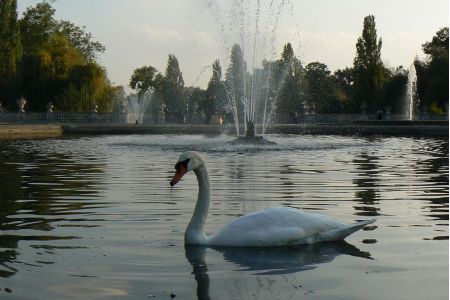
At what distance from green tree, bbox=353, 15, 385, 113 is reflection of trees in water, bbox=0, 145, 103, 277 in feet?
164

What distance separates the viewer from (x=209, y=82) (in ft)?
308

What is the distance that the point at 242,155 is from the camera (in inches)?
919

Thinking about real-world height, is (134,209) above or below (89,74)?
below

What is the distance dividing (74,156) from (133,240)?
16059mm

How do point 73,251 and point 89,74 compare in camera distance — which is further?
point 89,74

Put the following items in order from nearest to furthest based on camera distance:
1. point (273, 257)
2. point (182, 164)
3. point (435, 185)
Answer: point (273, 257)
point (182, 164)
point (435, 185)

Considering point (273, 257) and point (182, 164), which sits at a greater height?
point (182, 164)

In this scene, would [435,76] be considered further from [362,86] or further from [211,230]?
[211,230]

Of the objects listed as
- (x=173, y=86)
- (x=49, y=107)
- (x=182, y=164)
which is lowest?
(x=182, y=164)

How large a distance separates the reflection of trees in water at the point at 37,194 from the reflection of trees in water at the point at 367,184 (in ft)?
12.6

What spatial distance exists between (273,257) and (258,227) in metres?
0.43

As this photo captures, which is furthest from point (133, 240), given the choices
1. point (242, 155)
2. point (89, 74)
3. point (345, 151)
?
point (89, 74)

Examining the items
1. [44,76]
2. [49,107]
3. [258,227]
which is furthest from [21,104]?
[258,227]

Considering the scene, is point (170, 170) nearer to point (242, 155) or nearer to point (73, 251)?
point (242, 155)
